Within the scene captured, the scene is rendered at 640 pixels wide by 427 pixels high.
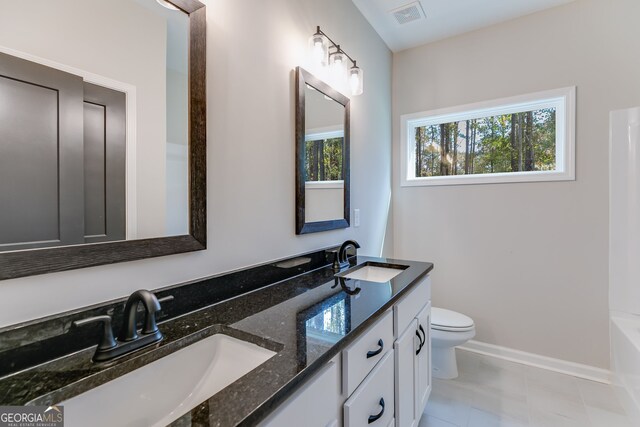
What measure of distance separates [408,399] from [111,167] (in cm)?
152

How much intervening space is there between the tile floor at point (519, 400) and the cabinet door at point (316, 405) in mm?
1249

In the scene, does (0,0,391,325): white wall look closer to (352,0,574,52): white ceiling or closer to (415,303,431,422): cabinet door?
(352,0,574,52): white ceiling

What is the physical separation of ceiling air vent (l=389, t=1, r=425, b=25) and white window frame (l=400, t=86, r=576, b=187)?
75 cm

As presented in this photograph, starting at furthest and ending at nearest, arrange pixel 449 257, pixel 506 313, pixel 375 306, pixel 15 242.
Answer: pixel 449 257 < pixel 506 313 < pixel 375 306 < pixel 15 242

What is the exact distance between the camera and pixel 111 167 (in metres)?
0.83

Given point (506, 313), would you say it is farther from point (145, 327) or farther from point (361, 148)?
point (145, 327)

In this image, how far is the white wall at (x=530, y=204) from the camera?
207 cm

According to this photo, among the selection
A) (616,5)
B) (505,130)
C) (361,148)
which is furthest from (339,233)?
(616,5)

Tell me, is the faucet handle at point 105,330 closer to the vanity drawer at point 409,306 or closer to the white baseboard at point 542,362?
the vanity drawer at point 409,306

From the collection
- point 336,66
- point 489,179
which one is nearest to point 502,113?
point 489,179

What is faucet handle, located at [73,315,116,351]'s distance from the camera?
73 cm

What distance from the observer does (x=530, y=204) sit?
2301mm

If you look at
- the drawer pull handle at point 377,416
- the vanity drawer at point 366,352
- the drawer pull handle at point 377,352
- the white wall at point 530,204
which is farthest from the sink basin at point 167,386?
the white wall at point 530,204

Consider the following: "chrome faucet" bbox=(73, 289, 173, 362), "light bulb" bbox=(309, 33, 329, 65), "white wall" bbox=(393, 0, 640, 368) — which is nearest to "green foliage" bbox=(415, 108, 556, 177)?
"white wall" bbox=(393, 0, 640, 368)
